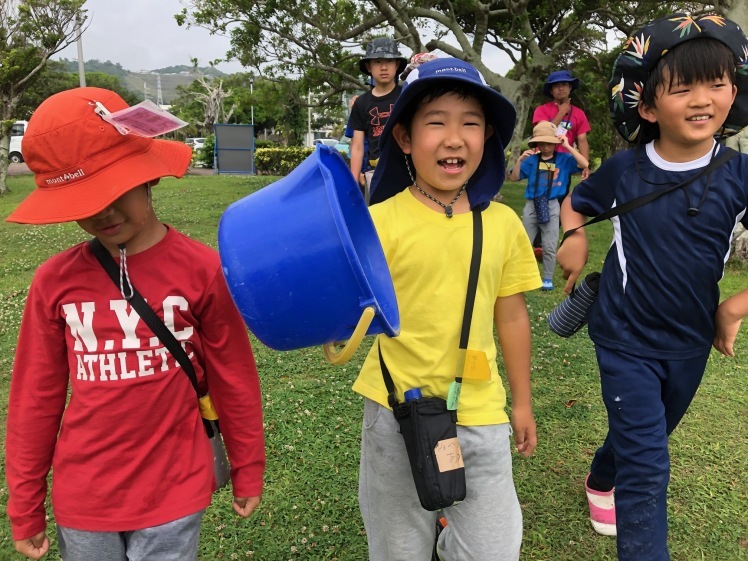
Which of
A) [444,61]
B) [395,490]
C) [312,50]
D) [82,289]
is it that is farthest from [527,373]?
[312,50]

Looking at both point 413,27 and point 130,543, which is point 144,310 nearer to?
point 130,543

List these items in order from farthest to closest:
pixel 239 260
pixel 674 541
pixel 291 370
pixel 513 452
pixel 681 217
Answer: pixel 291 370, pixel 513 452, pixel 674 541, pixel 681 217, pixel 239 260

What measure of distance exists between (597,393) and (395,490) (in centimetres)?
230

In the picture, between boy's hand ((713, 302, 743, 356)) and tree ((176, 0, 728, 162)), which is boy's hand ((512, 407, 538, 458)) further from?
tree ((176, 0, 728, 162))

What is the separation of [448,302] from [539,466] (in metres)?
1.59

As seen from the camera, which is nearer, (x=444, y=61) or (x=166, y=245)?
(x=166, y=245)

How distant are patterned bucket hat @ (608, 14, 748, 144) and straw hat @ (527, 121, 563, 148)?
3.24 meters

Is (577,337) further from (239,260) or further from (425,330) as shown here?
(239,260)

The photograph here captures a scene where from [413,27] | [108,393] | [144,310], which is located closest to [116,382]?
[108,393]

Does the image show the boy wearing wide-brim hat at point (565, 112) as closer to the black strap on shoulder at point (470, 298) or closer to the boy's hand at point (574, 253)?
the boy's hand at point (574, 253)

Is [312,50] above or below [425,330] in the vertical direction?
above

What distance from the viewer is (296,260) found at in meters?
1.27

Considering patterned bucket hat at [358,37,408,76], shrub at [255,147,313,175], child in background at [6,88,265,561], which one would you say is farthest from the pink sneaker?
shrub at [255,147,313,175]

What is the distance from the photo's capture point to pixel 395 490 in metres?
1.80
